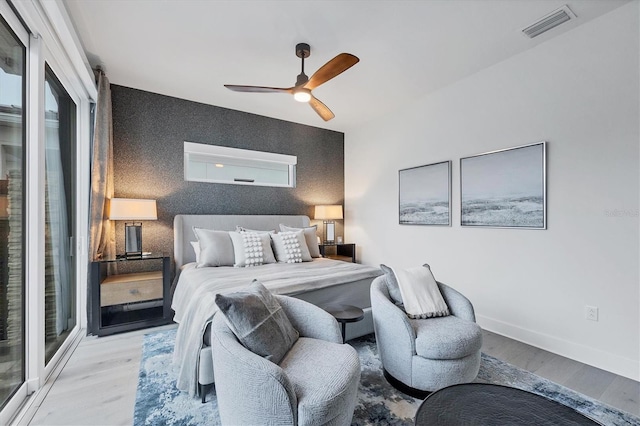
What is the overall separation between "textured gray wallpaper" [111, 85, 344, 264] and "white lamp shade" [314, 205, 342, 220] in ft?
0.82

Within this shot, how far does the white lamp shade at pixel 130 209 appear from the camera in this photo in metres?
3.11

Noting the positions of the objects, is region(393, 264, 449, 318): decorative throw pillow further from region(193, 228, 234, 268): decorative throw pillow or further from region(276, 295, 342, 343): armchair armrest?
region(193, 228, 234, 268): decorative throw pillow

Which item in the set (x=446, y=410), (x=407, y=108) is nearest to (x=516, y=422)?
(x=446, y=410)

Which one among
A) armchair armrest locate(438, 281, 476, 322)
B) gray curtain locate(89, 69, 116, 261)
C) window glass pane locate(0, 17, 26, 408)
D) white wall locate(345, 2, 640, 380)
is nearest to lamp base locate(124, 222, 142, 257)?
gray curtain locate(89, 69, 116, 261)

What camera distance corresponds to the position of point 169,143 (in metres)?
3.84

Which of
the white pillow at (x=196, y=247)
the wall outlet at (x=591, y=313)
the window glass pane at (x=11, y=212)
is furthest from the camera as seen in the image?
the white pillow at (x=196, y=247)

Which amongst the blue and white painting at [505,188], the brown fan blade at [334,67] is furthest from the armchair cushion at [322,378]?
the blue and white painting at [505,188]

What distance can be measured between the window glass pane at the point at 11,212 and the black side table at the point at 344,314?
202 centimetres

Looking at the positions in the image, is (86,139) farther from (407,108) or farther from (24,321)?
(407,108)

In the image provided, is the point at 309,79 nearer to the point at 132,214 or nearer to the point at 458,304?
the point at 458,304

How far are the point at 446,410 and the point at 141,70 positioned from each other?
3.92 m

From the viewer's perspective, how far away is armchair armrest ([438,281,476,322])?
220cm

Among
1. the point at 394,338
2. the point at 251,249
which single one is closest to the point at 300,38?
the point at 251,249

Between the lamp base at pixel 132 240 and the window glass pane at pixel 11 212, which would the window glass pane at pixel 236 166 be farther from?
the window glass pane at pixel 11 212
